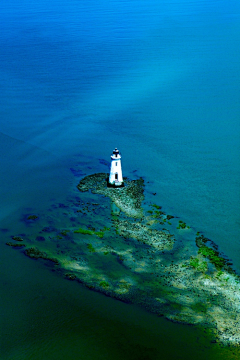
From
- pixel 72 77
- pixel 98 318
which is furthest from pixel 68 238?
pixel 72 77

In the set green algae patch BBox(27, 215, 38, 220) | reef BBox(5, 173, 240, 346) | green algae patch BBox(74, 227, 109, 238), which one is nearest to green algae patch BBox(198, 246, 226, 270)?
reef BBox(5, 173, 240, 346)

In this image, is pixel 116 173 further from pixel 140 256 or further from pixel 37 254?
pixel 37 254

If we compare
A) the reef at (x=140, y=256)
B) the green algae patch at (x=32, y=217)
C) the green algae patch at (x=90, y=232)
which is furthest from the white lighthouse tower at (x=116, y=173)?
the green algae patch at (x=32, y=217)

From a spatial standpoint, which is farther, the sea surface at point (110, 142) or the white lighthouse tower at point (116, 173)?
the white lighthouse tower at point (116, 173)

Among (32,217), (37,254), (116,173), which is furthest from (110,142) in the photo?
(37,254)

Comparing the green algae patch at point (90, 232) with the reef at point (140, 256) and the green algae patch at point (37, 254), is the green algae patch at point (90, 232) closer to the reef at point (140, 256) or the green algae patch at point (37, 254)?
the reef at point (140, 256)

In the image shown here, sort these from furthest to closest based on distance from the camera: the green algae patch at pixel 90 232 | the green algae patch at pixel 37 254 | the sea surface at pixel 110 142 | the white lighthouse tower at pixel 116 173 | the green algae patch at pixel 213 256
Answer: the white lighthouse tower at pixel 116 173 → the green algae patch at pixel 90 232 → the green algae patch at pixel 37 254 → the green algae patch at pixel 213 256 → the sea surface at pixel 110 142

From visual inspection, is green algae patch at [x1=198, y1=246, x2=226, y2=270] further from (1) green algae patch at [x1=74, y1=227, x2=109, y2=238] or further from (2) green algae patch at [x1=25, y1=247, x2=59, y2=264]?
(2) green algae patch at [x1=25, y1=247, x2=59, y2=264]
